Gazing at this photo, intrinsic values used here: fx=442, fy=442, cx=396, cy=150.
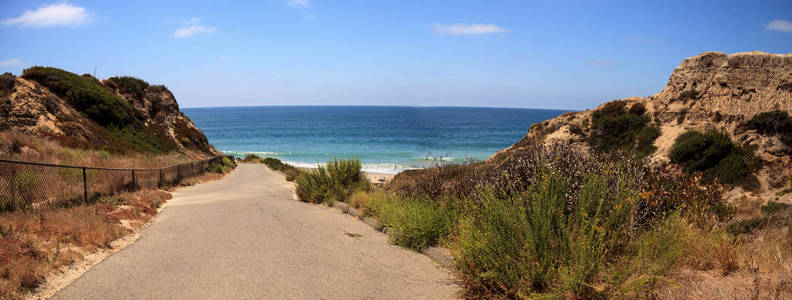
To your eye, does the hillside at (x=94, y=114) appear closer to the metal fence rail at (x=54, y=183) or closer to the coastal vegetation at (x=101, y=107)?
the coastal vegetation at (x=101, y=107)

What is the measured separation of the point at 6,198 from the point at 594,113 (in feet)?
63.9

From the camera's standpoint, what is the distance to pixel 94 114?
1129 inches

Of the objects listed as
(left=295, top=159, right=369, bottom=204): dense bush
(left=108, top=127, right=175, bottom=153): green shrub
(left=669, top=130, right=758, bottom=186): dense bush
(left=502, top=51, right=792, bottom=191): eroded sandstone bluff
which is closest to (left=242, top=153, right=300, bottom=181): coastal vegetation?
(left=108, top=127, right=175, bottom=153): green shrub

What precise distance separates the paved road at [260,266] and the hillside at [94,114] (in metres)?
18.2

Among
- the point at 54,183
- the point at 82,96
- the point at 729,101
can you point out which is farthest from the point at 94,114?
the point at 729,101

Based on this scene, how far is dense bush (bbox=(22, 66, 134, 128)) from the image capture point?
28609mm

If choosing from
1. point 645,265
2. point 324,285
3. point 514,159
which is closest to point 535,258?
point 645,265

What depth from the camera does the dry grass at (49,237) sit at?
15.0ft

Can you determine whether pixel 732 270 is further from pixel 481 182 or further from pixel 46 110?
pixel 46 110

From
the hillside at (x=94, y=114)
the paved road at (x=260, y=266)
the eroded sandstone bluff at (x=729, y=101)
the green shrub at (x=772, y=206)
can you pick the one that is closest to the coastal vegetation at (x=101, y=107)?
the hillside at (x=94, y=114)

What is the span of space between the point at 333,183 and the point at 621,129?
11.4 metres

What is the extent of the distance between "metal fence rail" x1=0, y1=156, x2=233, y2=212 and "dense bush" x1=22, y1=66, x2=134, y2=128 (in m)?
18.3

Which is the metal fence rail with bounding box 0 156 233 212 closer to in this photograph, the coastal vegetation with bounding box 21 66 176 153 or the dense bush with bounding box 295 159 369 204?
the dense bush with bounding box 295 159 369 204

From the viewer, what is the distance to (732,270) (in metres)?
4.16
